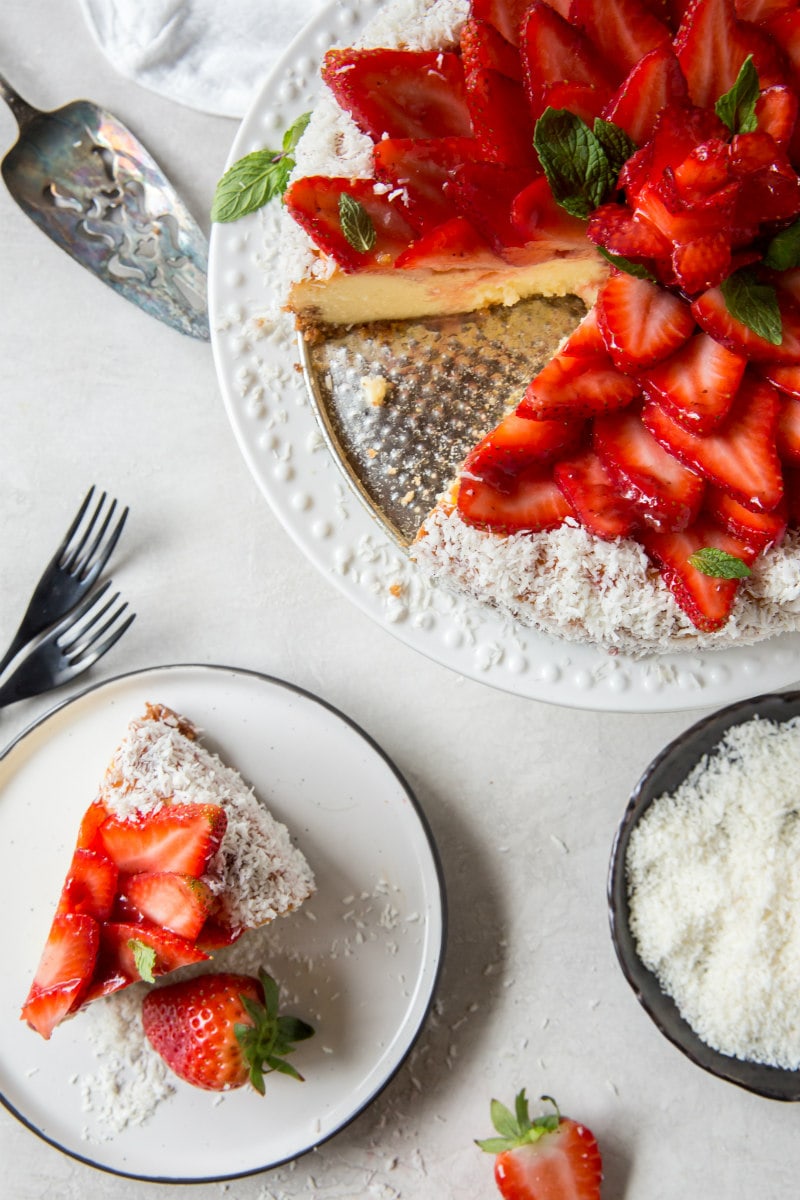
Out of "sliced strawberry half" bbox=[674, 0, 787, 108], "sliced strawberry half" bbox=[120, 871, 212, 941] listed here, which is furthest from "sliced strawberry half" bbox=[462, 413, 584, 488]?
"sliced strawberry half" bbox=[120, 871, 212, 941]

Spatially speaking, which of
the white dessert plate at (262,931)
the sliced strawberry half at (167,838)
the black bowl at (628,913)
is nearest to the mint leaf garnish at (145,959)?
the sliced strawberry half at (167,838)

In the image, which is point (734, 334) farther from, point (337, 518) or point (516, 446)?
point (337, 518)

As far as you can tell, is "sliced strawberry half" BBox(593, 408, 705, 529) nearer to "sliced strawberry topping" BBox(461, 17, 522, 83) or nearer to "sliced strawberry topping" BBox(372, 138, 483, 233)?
"sliced strawberry topping" BBox(372, 138, 483, 233)

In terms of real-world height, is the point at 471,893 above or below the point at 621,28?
below

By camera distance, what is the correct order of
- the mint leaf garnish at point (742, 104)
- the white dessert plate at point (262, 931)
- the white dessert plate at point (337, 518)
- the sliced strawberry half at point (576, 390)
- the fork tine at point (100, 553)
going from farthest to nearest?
the fork tine at point (100, 553)
the white dessert plate at point (262, 931)
the white dessert plate at point (337, 518)
the sliced strawberry half at point (576, 390)
the mint leaf garnish at point (742, 104)

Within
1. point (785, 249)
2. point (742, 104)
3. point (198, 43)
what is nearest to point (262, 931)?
point (785, 249)

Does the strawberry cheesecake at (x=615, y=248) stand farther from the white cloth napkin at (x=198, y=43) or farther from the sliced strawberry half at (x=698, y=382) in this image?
the white cloth napkin at (x=198, y=43)
